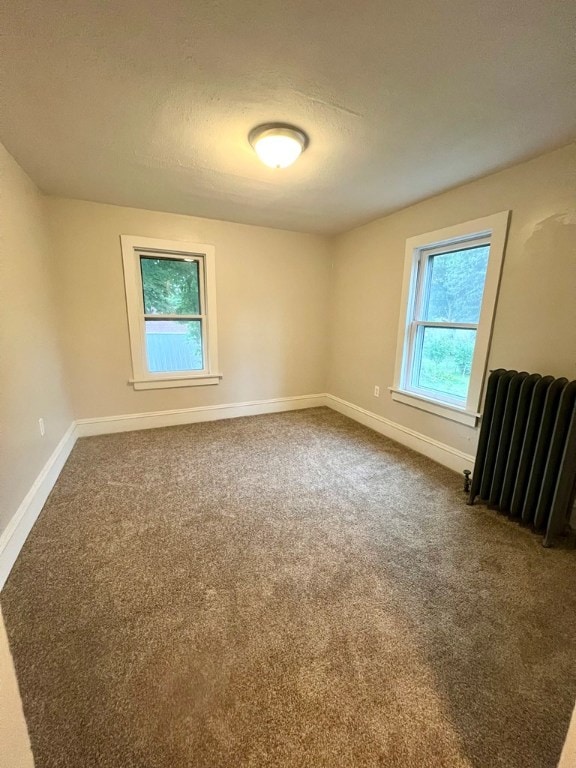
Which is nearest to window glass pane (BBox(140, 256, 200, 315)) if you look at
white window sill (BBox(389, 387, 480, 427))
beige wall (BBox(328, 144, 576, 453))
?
beige wall (BBox(328, 144, 576, 453))

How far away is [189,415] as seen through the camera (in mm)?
3680

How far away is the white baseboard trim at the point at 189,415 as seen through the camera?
326cm

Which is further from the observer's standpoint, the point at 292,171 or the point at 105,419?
the point at 105,419

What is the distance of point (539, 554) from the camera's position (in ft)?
5.66

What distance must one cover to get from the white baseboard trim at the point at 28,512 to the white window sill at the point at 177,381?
0.93 m

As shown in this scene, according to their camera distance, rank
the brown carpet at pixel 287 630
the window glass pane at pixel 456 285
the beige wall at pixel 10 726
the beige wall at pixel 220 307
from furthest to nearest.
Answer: the beige wall at pixel 220 307 < the window glass pane at pixel 456 285 < the brown carpet at pixel 287 630 < the beige wall at pixel 10 726

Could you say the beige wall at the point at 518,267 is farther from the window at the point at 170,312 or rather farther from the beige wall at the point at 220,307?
the window at the point at 170,312

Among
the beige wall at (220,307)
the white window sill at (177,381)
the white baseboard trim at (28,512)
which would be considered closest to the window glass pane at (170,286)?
the beige wall at (220,307)

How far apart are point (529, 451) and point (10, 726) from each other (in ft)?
8.12

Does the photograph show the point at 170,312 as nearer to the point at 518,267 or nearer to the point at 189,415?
the point at 189,415

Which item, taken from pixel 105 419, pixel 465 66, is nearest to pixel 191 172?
pixel 465 66

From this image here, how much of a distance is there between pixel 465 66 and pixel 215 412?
11.4 feet

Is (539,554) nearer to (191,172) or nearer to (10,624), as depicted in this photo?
(10,624)

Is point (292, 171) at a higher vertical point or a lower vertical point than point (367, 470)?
higher
